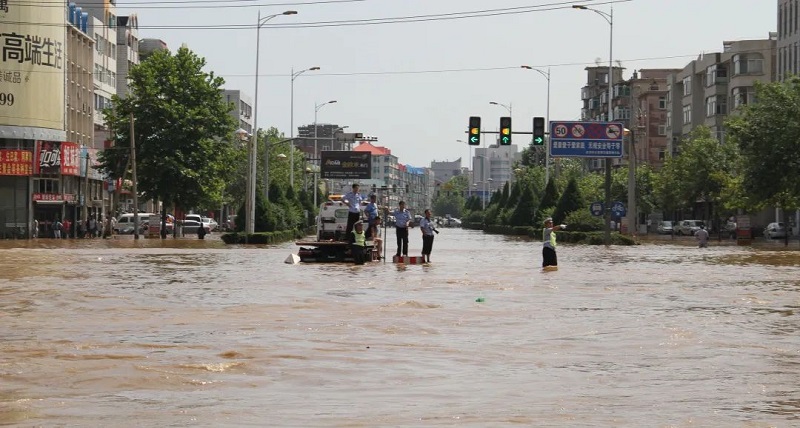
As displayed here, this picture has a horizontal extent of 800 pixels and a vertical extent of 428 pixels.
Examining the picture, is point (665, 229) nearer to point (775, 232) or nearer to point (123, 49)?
point (775, 232)

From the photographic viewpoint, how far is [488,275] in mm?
34344

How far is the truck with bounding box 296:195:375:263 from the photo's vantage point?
4009 centimetres

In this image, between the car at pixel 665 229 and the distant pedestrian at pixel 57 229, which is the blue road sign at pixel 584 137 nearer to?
the distant pedestrian at pixel 57 229

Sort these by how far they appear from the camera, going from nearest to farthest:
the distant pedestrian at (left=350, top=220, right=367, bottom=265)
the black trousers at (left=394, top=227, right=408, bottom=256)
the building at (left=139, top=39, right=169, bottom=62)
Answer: the distant pedestrian at (left=350, top=220, right=367, bottom=265), the black trousers at (left=394, top=227, right=408, bottom=256), the building at (left=139, top=39, right=169, bottom=62)

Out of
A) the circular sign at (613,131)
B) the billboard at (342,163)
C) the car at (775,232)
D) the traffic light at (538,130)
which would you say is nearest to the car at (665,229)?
the car at (775,232)

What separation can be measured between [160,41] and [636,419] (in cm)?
14524

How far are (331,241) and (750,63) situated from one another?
3028 inches

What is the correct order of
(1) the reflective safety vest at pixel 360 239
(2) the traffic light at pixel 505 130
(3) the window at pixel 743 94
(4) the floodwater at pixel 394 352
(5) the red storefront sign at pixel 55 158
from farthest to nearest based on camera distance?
1. (3) the window at pixel 743 94
2. (5) the red storefront sign at pixel 55 158
3. (2) the traffic light at pixel 505 130
4. (1) the reflective safety vest at pixel 360 239
5. (4) the floodwater at pixel 394 352

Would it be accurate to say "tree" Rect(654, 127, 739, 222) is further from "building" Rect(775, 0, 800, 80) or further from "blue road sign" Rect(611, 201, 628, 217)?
"blue road sign" Rect(611, 201, 628, 217)

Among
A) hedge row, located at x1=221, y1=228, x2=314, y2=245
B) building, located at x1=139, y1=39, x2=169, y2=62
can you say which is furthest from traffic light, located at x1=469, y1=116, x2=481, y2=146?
building, located at x1=139, y1=39, x2=169, y2=62

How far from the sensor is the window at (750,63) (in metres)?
110

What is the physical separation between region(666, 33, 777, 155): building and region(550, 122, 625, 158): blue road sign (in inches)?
1001

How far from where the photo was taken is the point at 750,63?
110375 mm

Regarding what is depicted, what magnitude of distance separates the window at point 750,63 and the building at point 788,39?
7449 millimetres
